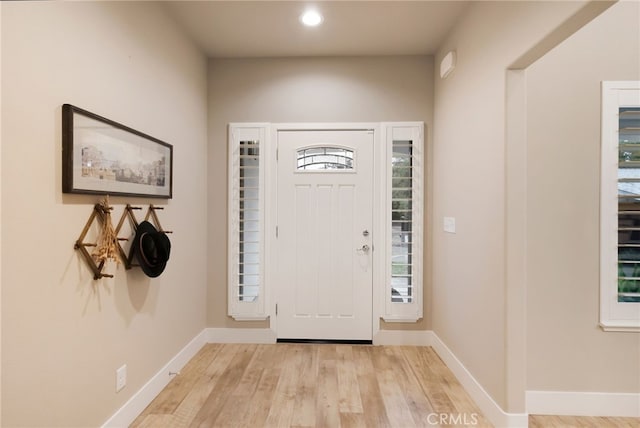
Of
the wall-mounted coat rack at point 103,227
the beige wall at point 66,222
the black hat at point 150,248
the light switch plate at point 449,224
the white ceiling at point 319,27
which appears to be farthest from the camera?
the light switch plate at point 449,224

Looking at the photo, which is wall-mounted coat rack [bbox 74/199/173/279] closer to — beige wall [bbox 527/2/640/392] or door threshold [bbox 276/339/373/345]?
door threshold [bbox 276/339/373/345]

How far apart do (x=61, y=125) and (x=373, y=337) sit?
292 cm

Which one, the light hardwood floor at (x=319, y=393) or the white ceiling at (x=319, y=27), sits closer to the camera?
the light hardwood floor at (x=319, y=393)

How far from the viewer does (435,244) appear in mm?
3152

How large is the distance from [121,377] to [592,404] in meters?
2.91

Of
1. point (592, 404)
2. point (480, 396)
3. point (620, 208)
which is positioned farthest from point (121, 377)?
point (620, 208)

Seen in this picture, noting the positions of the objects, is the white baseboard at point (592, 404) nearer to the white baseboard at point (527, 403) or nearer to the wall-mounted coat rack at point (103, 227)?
the white baseboard at point (527, 403)

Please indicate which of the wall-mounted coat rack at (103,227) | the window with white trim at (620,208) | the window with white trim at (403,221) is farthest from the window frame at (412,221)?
the wall-mounted coat rack at (103,227)

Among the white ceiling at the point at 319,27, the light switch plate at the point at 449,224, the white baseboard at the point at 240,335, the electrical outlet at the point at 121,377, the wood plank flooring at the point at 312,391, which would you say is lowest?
the wood plank flooring at the point at 312,391

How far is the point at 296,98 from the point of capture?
127 inches

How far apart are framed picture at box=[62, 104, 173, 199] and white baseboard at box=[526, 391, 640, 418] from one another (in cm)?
292

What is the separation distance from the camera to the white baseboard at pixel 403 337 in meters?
3.19

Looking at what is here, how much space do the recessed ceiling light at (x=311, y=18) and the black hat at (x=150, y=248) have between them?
1933 millimetres

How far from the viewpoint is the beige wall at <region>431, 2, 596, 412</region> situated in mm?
1877
